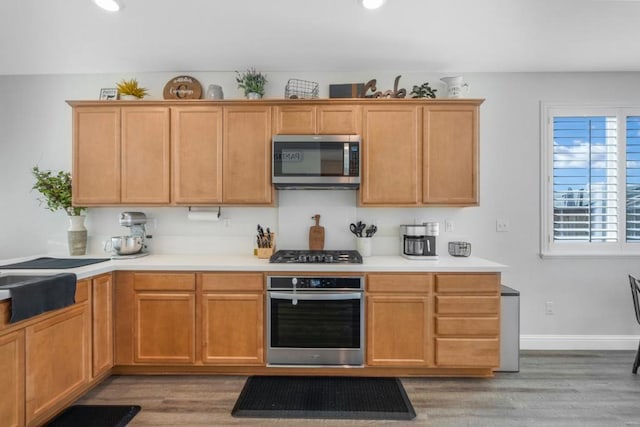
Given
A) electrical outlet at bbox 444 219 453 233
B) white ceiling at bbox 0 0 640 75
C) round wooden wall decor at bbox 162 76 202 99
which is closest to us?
white ceiling at bbox 0 0 640 75

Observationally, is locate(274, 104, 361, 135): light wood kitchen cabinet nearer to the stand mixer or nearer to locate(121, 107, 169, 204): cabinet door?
locate(121, 107, 169, 204): cabinet door

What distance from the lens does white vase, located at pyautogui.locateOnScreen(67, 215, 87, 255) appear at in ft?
10.0

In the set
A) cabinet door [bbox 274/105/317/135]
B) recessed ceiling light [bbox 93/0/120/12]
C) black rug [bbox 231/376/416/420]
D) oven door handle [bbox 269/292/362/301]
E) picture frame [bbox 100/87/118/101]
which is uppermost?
recessed ceiling light [bbox 93/0/120/12]

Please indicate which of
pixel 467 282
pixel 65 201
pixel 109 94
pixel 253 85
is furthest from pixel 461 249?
pixel 65 201

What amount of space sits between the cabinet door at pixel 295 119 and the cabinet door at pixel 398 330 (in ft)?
5.12

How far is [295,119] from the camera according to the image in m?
2.88

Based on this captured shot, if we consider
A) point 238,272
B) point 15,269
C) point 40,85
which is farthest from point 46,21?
point 238,272

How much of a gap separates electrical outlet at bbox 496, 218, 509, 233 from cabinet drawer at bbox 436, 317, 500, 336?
1.05 metres

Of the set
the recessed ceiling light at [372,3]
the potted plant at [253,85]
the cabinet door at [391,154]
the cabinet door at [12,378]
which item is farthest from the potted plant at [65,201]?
the recessed ceiling light at [372,3]

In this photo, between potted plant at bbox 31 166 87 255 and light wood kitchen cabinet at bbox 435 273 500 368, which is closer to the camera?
light wood kitchen cabinet at bbox 435 273 500 368

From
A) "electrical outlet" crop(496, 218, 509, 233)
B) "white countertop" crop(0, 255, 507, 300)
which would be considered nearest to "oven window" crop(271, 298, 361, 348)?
"white countertop" crop(0, 255, 507, 300)

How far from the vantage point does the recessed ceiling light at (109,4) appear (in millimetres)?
2379

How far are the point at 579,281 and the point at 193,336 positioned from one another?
3.66 meters

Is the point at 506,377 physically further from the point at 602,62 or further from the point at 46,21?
the point at 46,21
